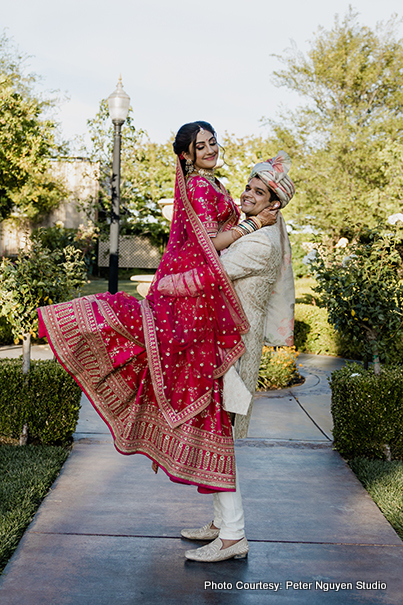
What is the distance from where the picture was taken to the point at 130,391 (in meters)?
2.92

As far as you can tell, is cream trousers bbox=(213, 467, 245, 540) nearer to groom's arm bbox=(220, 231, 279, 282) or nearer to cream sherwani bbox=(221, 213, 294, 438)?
cream sherwani bbox=(221, 213, 294, 438)

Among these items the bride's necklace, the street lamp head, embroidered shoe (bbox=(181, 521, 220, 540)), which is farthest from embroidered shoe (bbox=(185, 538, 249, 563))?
the street lamp head

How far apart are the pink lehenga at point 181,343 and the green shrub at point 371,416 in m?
1.98

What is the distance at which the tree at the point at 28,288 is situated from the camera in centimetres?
466

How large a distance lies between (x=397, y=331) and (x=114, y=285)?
4.98m

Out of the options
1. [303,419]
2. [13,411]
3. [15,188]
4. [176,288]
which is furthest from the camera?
[15,188]

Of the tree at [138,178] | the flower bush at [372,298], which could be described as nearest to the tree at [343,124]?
the tree at [138,178]

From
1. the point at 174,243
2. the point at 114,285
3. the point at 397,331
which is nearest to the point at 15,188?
the point at 114,285

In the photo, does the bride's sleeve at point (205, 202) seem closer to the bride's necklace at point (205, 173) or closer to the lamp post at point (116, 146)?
the bride's necklace at point (205, 173)

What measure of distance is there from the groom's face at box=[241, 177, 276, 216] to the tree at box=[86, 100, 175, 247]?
43.8ft

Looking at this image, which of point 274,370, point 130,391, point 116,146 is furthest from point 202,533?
point 116,146

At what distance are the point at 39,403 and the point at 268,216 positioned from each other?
2632 millimetres

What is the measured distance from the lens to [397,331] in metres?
5.12

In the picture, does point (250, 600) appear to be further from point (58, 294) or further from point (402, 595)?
point (58, 294)
